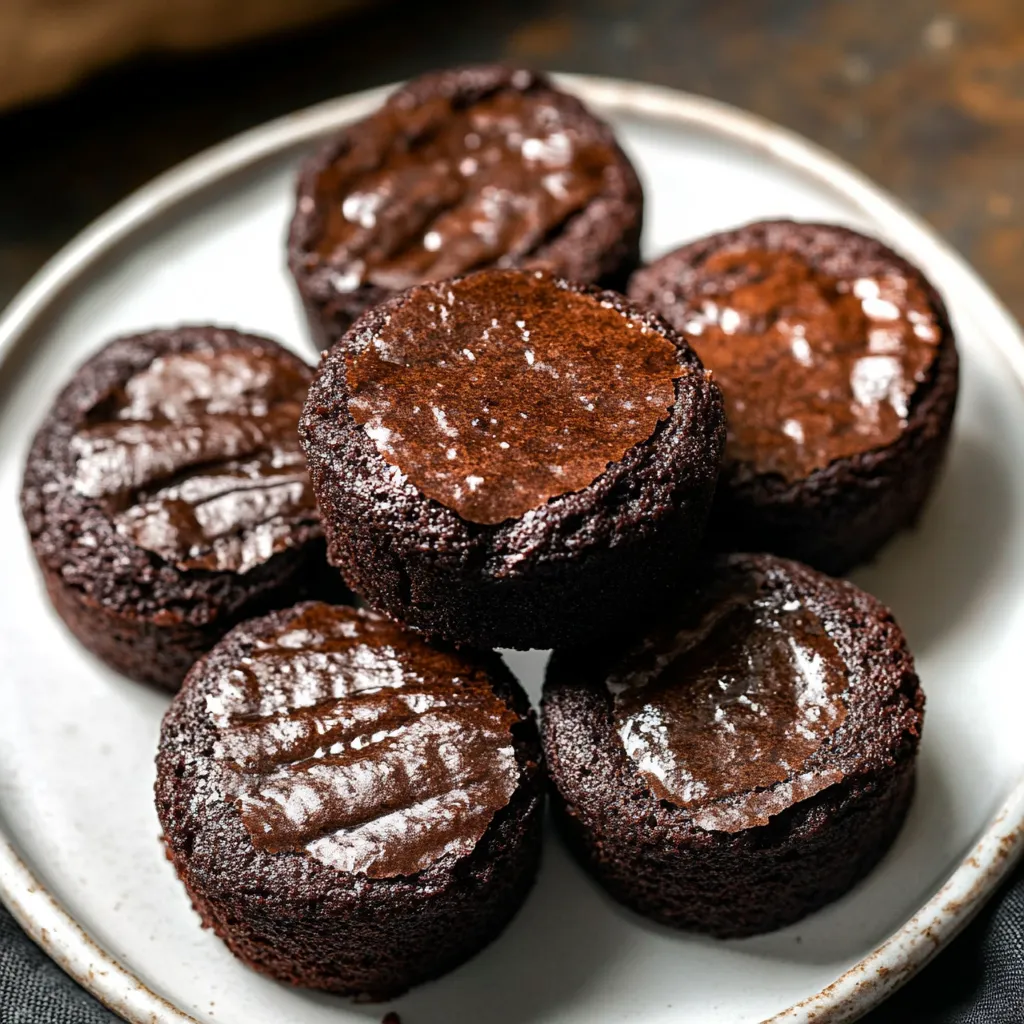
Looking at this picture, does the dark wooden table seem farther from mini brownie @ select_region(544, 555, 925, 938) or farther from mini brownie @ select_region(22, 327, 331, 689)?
mini brownie @ select_region(544, 555, 925, 938)

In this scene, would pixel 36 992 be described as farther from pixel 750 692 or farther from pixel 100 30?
pixel 100 30

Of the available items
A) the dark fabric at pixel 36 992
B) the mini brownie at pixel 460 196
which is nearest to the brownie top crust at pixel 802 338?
the mini brownie at pixel 460 196

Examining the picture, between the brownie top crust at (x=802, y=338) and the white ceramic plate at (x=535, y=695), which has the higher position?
the brownie top crust at (x=802, y=338)

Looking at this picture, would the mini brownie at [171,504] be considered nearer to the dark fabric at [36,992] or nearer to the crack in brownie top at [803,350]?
the dark fabric at [36,992]

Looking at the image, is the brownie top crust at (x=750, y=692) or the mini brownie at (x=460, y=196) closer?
the brownie top crust at (x=750, y=692)

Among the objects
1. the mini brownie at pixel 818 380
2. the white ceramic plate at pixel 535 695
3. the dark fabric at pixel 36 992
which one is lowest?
the dark fabric at pixel 36 992

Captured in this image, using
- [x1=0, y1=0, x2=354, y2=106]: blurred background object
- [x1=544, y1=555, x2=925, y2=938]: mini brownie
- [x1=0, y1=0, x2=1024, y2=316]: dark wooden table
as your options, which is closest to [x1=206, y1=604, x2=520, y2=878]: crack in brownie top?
[x1=544, y1=555, x2=925, y2=938]: mini brownie

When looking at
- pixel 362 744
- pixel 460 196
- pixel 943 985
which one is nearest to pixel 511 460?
pixel 362 744

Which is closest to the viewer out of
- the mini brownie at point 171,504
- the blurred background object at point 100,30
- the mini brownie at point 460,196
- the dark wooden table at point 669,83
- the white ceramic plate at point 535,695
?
the white ceramic plate at point 535,695
